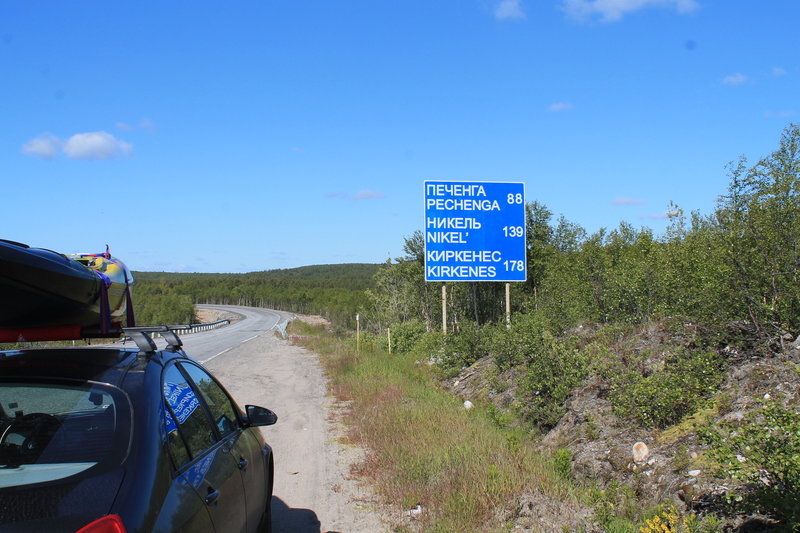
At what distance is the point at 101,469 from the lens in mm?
2574

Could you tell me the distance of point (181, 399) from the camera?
3547 millimetres

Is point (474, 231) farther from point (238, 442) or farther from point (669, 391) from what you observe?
point (238, 442)

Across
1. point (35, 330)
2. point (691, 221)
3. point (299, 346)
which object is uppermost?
point (691, 221)

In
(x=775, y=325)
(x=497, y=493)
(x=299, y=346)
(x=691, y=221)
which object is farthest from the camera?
(x=299, y=346)

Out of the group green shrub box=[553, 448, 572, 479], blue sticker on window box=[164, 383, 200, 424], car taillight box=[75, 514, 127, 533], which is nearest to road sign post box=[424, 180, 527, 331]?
green shrub box=[553, 448, 572, 479]

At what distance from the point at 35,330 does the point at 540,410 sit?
6423 millimetres

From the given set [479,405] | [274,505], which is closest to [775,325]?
[479,405]

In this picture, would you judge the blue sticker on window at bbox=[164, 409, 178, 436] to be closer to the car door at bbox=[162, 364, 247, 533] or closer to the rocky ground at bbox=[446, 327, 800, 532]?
the car door at bbox=[162, 364, 247, 533]

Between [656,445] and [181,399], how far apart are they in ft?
14.9

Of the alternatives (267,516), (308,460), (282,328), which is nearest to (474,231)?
(308,460)

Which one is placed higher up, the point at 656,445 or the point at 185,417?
the point at 185,417

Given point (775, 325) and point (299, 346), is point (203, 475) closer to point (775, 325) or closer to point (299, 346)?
point (775, 325)

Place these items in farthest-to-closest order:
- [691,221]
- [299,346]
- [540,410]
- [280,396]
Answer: [299,346]
[691,221]
[280,396]
[540,410]

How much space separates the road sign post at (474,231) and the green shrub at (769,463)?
13552mm
